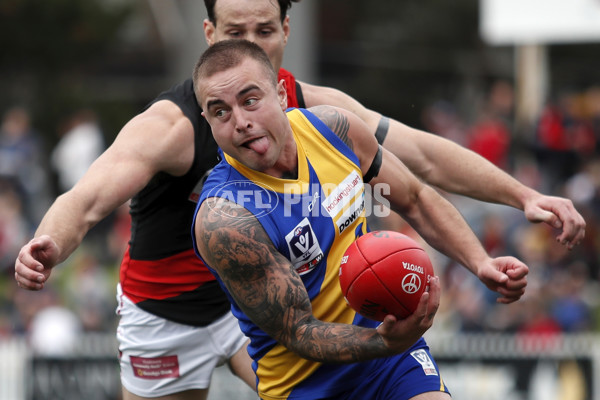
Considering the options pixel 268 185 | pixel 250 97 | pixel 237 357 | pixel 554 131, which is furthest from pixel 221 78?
pixel 554 131

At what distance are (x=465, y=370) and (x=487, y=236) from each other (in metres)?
3.31

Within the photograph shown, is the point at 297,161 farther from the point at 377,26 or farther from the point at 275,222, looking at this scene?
the point at 377,26

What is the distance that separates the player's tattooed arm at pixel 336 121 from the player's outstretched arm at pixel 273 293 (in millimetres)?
721

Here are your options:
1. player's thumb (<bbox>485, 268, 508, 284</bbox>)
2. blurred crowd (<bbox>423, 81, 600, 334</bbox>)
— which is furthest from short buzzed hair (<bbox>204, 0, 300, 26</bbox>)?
blurred crowd (<bbox>423, 81, 600, 334</bbox>)

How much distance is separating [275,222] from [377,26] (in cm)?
3080

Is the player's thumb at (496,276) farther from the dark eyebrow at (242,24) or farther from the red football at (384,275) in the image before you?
the dark eyebrow at (242,24)

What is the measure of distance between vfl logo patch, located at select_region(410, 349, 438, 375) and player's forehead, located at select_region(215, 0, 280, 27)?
1.95 m

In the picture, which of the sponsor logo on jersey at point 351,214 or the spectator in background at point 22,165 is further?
the spectator in background at point 22,165

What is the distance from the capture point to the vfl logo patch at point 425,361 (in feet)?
14.4

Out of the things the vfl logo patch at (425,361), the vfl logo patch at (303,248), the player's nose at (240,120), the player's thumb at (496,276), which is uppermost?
the player's nose at (240,120)

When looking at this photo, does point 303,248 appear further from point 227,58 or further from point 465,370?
point 465,370

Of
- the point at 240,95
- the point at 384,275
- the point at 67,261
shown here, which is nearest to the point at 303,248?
the point at 384,275

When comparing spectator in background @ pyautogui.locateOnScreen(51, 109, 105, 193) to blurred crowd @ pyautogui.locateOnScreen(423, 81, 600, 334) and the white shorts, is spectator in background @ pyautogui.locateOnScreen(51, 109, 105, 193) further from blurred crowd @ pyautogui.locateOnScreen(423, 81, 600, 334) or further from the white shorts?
the white shorts

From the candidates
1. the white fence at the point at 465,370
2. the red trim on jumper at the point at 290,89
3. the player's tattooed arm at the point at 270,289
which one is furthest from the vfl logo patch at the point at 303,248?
the white fence at the point at 465,370
